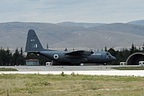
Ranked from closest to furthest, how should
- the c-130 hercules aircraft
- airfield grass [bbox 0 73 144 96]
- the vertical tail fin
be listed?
airfield grass [bbox 0 73 144 96]
the c-130 hercules aircraft
the vertical tail fin

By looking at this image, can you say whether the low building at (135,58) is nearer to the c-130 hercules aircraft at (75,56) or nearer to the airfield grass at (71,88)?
the c-130 hercules aircraft at (75,56)

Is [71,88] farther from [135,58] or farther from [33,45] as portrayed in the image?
[135,58]

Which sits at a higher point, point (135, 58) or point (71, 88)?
point (135, 58)

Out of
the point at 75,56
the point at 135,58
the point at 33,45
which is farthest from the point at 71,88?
the point at 135,58

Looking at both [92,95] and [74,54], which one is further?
[74,54]

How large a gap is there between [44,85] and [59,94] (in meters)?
5.68

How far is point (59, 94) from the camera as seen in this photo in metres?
18.1

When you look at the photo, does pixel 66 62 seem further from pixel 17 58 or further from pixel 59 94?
pixel 59 94

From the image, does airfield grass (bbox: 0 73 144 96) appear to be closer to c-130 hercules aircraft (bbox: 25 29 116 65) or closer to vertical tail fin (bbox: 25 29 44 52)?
c-130 hercules aircraft (bbox: 25 29 116 65)

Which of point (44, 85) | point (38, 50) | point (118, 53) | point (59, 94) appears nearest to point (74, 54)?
point (38, 50)

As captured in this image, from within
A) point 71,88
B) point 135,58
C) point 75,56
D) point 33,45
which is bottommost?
point 71,88

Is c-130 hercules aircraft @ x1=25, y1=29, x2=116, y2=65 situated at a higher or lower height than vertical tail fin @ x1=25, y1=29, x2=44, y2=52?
lower

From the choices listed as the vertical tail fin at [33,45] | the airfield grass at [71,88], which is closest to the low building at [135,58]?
the vertical tail fin at [33,45]

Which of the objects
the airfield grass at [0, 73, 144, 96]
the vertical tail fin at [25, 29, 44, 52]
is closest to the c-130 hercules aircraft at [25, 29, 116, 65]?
the vertical tail fin at [25, 29, 44, 52]
